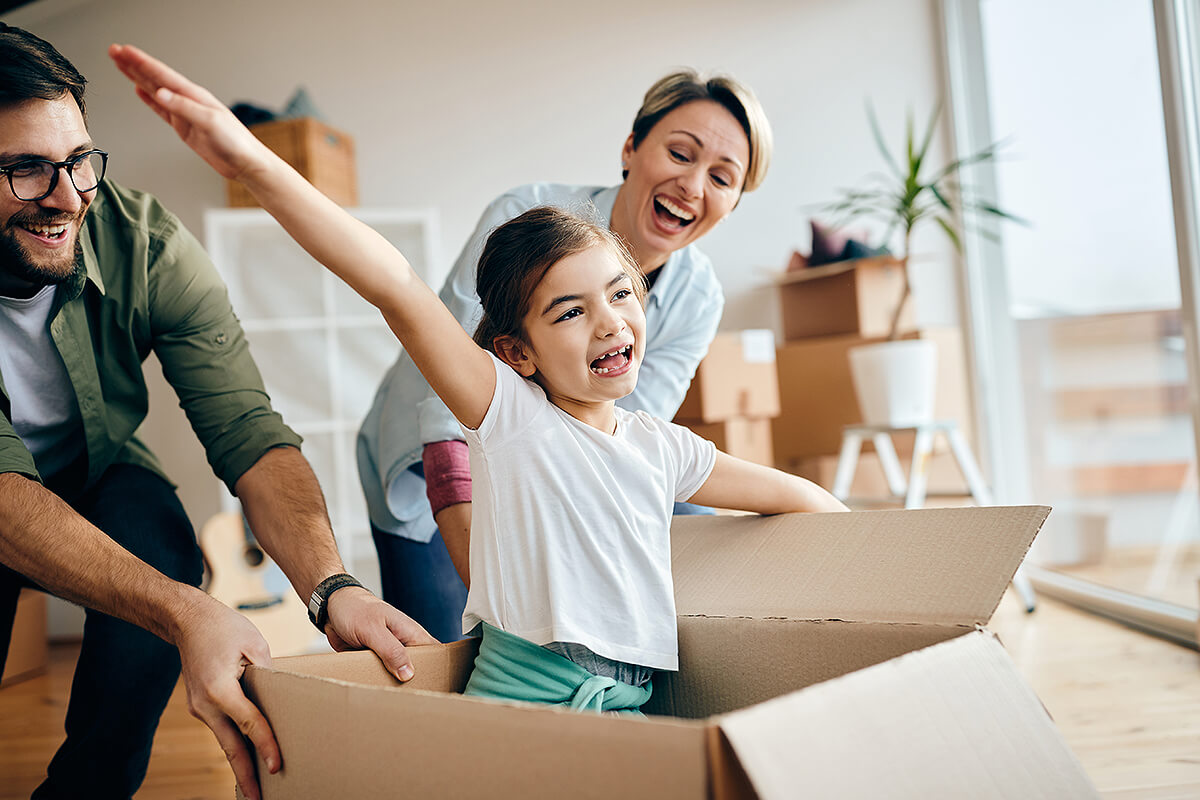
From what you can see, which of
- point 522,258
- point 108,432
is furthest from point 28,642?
point 522,258

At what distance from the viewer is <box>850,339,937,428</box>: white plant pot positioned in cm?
245

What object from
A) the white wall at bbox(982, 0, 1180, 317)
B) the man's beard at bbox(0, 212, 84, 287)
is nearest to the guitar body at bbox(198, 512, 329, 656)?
the man's beard at bbox(0, 212, 84, 287)

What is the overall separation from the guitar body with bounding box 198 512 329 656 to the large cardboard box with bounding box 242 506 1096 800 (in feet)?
6.41

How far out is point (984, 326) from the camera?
3193 millimetres

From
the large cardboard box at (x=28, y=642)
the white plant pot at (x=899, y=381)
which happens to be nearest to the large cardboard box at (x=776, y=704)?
the white plant pot at (x=899, y=381)

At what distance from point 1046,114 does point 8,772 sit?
2.99 metres

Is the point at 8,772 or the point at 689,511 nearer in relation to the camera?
the point at 689,511

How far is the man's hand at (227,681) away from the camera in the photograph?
640mm

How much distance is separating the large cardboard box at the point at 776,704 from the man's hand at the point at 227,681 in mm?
13

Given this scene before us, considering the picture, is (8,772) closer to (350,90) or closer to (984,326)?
(350,90)

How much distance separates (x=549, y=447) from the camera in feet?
2.71

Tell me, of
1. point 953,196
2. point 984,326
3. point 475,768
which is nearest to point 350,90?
point 953,196

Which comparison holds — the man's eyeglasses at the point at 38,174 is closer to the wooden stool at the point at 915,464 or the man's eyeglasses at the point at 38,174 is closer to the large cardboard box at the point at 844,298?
the wooden stool at the point at 915,464

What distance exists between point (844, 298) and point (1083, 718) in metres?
1.53
